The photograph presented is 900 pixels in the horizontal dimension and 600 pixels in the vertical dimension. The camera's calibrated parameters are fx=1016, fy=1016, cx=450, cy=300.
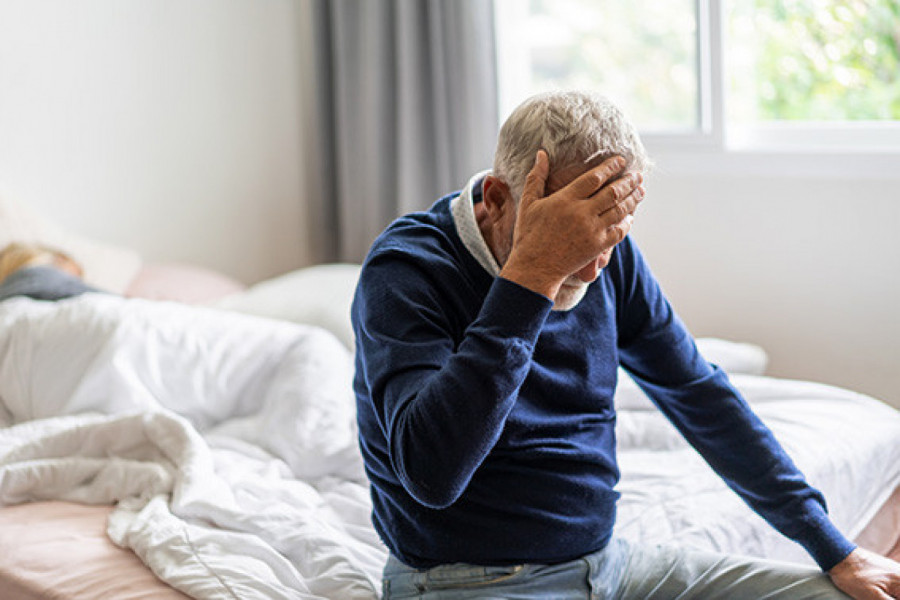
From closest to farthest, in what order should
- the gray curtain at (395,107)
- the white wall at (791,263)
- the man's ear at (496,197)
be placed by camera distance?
1. the man's ear at (496,197)
2. the white wall at (791,263)
3. the gray curtain at (395,107)

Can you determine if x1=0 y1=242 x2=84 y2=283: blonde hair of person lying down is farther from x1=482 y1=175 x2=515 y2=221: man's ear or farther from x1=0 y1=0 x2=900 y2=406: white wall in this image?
x1=482 y1=175 x2=515 y2=221: man's ear

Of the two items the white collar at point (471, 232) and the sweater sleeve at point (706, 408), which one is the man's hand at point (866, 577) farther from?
the white collar at point (471, 232)

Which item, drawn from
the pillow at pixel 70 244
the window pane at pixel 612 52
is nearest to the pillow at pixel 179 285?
the pillow at pixel 70 244

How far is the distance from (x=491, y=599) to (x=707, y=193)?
1725mm

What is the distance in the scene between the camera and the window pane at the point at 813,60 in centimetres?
250

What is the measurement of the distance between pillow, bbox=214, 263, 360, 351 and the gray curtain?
23.0 inches

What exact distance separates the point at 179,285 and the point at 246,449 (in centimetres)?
96

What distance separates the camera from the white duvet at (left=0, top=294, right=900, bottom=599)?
1445 mm

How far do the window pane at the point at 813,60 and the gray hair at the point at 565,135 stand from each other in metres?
1.62

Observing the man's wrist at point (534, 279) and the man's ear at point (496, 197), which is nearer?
the man's wrist at point (534, 279)

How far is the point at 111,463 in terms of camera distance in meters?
1.71

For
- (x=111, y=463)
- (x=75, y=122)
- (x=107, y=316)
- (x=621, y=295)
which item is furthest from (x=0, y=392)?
(x=621, y=295)

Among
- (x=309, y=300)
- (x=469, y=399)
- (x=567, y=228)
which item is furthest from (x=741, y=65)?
(x=469, y=399)

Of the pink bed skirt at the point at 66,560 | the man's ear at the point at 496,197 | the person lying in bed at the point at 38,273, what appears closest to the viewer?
the man's ear at the point at 496,197
